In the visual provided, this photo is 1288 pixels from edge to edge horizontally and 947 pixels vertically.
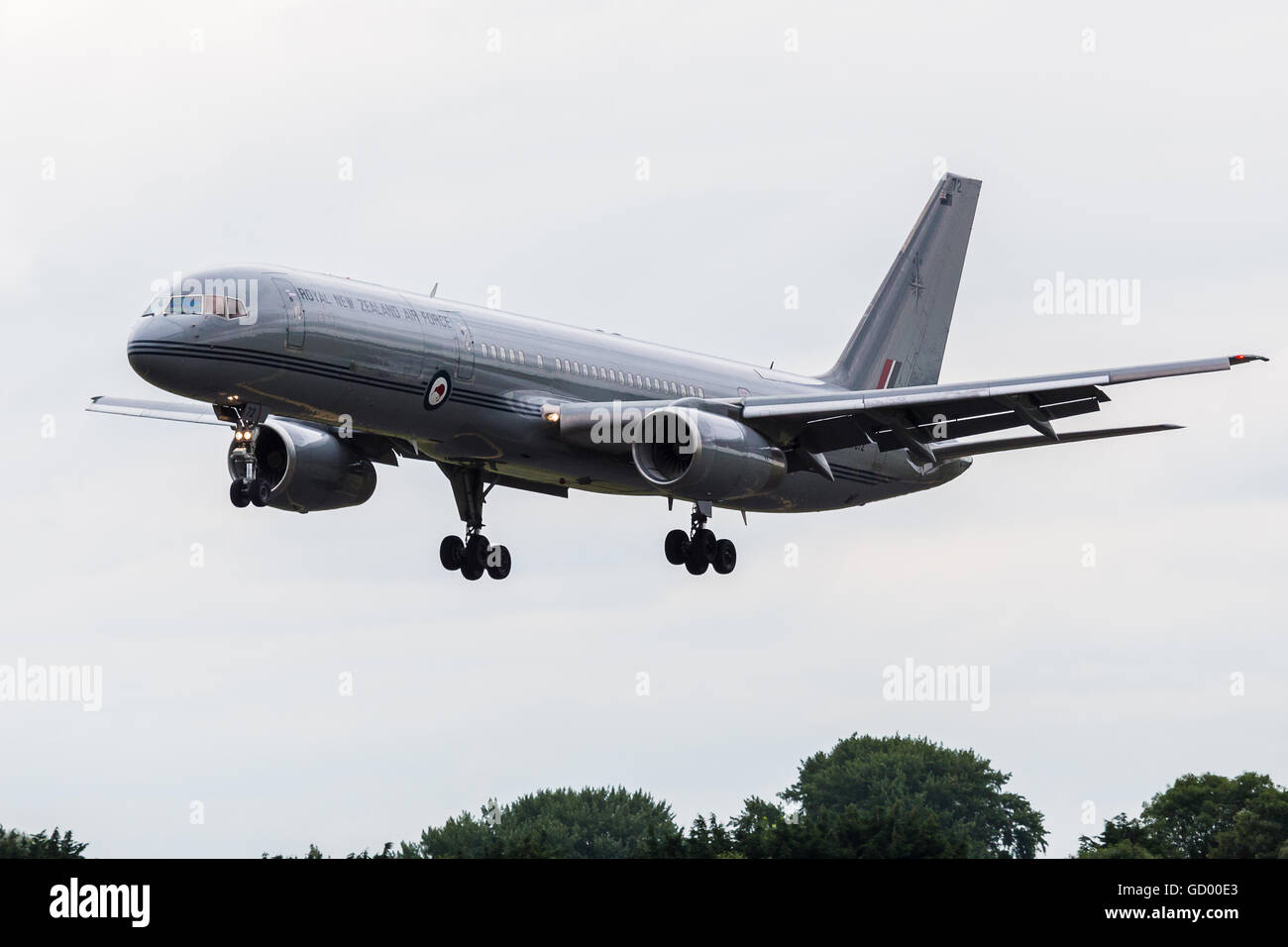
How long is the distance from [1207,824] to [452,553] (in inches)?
2401

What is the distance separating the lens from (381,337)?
1786 inches

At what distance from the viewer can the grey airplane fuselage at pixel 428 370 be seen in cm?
4338

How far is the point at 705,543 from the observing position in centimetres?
5334

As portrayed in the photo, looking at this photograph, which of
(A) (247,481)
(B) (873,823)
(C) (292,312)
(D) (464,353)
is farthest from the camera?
(B) (873,823)

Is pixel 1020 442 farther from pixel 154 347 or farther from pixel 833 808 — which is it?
pixel 833 808

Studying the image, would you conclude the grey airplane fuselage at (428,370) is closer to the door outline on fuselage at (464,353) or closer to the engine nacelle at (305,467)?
the door outline on fuselage at (464,353)

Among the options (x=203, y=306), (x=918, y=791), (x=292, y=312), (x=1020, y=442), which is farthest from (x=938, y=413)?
(x=918, y=791)

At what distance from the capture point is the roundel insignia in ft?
152

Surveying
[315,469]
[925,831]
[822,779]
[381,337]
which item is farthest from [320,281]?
[822,779]

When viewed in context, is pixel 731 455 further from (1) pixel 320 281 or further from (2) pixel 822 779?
(2) pixel 822 779

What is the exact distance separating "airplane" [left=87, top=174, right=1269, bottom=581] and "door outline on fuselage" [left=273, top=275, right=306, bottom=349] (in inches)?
2.0

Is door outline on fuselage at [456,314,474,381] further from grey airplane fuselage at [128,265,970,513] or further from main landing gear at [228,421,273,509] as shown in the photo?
main landing gear at [228,421,273,509]

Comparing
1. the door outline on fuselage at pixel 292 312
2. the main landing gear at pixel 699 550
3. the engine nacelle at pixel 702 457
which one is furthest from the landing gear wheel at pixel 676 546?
the door outline on fuselage at pixel 292 312
